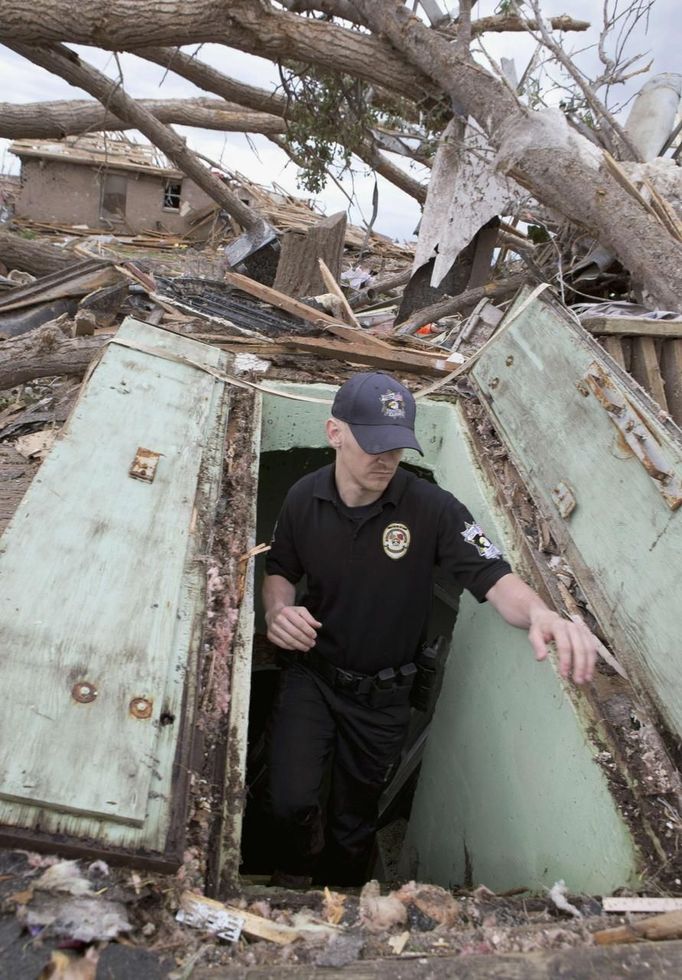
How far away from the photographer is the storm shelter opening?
2.84 metres

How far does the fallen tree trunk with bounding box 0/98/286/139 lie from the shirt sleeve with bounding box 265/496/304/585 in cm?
797

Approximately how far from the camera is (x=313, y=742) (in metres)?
2.64

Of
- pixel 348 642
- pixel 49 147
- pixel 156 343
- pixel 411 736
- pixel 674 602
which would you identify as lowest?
pixel 49 147

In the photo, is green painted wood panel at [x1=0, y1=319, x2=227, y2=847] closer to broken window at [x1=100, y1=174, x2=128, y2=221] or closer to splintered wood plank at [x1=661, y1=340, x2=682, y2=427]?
splintered wood plank at [x1=661, y1=340, x2=682, y2=427]

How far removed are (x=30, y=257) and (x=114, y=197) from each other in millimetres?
11885

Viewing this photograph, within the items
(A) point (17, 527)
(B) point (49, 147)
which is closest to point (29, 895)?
(A) point (17, 527)

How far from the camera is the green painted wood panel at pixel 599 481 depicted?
1906 millimetres

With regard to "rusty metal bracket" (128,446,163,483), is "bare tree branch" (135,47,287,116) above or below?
above

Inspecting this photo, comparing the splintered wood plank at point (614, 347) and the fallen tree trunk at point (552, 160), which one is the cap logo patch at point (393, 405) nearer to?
the splintered wood plank at point (614, 347)

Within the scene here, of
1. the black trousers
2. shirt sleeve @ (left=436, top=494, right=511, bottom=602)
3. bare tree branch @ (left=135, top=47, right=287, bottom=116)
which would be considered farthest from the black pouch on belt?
bare tree branch @ (left=135, top=47, right=287, bottom=116)

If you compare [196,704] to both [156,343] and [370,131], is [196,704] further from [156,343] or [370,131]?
[370,131]

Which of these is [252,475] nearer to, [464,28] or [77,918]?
[77,918]

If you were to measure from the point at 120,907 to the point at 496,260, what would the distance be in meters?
7.45

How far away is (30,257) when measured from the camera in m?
9.12
